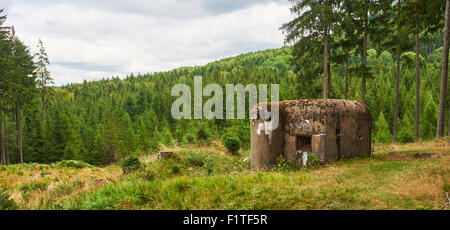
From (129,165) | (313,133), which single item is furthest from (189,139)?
(313,133)

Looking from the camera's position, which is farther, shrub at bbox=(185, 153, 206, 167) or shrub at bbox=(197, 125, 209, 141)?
shrub at bbox=(197, 125, 209, 141)

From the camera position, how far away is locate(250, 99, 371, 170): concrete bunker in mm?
10719

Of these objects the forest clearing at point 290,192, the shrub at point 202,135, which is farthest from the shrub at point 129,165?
the shrub at point 202,135

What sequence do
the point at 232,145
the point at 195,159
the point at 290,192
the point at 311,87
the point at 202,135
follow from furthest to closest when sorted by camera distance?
the point at 311,87 < the point at 202,135 < the point at 232,145 < the point at 195,159 < the point at 290,192

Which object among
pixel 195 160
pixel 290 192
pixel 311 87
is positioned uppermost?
pixel 311 87

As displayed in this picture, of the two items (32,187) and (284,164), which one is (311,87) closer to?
(284,164)

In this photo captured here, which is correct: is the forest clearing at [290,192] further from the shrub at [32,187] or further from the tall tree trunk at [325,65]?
the tall tree trunk at [325,65]

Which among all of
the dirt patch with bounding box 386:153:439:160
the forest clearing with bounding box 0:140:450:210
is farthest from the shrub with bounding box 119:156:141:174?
the dirt patch with bounding box 386:153:439:160

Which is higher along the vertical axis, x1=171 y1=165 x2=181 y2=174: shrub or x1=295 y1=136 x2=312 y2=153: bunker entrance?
x1=295 y1=136 x2=312 y2=153: bunker entrance

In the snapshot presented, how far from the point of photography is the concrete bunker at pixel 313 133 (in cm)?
1072

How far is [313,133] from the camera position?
1080 cm

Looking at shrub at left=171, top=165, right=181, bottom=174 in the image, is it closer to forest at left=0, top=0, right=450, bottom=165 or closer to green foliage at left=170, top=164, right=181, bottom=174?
green foliage at left=170, top=164, right=181, bottom=174

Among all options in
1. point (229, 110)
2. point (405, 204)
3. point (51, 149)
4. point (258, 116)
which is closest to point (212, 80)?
point (229, 110)
